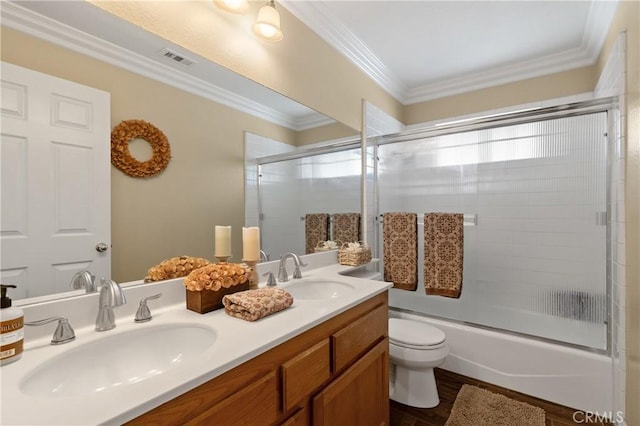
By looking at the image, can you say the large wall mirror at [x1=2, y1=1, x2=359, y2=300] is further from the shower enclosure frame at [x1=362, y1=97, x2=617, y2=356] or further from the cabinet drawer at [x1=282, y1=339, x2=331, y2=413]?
the shower enclosure frame at [x1=362, y1=97, x2=617, y2=356]

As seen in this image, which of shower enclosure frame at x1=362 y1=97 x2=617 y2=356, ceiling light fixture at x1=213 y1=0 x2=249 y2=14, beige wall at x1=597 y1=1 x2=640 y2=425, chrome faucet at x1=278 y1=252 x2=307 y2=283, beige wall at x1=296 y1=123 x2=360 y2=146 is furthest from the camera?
beige wall at x1=296 y1=123 x2=360 y2=146

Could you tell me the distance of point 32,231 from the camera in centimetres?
85

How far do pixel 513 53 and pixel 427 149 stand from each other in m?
1.02

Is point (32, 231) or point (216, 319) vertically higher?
point (32, 231)

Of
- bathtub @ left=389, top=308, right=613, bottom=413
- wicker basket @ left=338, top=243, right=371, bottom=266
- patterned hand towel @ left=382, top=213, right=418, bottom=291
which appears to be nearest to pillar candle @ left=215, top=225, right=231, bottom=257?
wicker basket @ left=338, top=243, right=371, bottom=266

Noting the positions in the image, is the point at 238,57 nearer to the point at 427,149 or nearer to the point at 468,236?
the point at 427,149

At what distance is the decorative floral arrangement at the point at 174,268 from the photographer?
1.14 m

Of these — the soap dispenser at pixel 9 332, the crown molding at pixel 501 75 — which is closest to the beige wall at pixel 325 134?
the crown molding at pixel 501 75

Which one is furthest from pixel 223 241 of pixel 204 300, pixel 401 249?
pixel 401 249

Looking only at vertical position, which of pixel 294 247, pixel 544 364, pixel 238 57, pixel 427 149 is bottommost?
pixel 544 364

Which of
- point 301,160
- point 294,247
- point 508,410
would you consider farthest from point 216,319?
point 508,410

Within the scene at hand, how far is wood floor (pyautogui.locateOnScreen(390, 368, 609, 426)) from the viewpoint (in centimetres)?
169

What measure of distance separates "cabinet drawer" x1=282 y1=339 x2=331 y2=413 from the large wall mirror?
2.04ft

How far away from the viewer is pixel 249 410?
767mm
